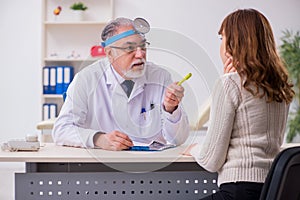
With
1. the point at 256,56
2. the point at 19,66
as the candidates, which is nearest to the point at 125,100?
the point at 256,56

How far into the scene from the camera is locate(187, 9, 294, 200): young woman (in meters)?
1.78

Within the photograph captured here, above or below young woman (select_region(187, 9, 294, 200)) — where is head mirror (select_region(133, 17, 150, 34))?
above

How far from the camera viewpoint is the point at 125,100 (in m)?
2.02

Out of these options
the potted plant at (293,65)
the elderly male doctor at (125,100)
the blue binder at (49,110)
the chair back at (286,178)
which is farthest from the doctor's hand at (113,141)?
the potted plant at (293,65)

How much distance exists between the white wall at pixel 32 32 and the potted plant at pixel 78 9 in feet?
1.44

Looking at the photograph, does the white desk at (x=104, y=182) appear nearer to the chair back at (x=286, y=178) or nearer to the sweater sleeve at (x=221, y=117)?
the sweater sleeve at (x=221, y=117)

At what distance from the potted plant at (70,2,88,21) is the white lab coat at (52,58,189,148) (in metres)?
3.56

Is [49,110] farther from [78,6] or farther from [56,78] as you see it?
[78,6]

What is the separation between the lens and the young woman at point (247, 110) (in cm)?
178

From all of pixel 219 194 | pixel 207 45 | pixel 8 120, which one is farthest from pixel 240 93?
pixel 8 120

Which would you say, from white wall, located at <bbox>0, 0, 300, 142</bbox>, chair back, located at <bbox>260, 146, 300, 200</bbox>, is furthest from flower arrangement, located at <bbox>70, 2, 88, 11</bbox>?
chair back, located at <bbox>260, 146, 300, 200</bbox>

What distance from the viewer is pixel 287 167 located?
134 centimetres

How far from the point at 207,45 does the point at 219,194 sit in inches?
165

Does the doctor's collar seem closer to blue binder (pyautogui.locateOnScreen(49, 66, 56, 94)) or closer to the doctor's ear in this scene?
the doctor's ear
